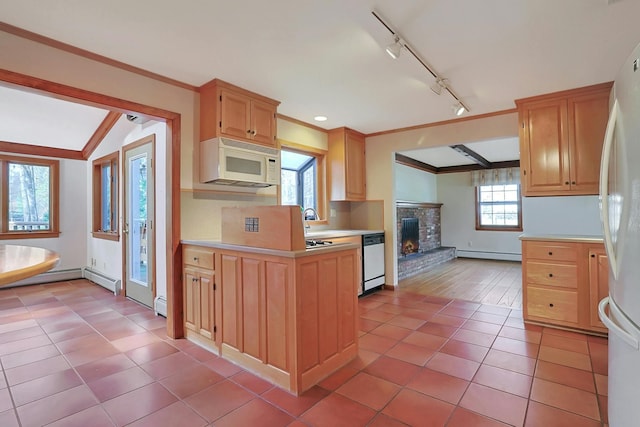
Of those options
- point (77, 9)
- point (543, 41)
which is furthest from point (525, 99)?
point (77, 9)

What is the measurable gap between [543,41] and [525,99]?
1.27 metres

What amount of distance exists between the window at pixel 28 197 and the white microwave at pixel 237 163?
381 centimetres

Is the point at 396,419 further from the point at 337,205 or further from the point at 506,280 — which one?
the point at 506,280

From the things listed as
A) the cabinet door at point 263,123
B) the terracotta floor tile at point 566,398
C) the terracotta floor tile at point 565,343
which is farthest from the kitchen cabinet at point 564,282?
the cabinet door at point 263,123

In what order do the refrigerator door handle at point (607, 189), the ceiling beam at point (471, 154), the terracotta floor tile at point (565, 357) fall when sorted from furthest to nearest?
the ceiling beam at point (471, 154)
the terracotta floor tile at point (565, 357)
the refrigerator door handle at point (607, 189)

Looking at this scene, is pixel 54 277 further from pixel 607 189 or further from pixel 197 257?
pixel 607 189

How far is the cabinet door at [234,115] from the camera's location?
2.95 metres

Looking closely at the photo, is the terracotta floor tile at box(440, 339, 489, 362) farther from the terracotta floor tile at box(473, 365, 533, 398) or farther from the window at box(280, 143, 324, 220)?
the window at box(280, 143, 324, 220)

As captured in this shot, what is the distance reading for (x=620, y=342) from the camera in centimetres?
126

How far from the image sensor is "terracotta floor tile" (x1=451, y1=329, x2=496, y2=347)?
275 centimetres

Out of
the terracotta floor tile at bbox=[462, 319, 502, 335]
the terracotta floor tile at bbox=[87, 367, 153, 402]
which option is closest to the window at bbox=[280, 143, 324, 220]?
the terracotta floor tile at bbox=[462, 319, 502, 335]

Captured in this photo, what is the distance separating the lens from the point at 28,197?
5.00 m

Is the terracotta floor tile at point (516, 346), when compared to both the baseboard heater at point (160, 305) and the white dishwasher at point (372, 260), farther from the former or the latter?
the baseboard heater at point (160, 305)

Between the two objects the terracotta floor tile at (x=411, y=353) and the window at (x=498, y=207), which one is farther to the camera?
the window at (x=498, y=207)
